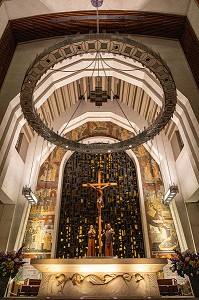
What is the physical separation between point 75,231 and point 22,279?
2.61 metres

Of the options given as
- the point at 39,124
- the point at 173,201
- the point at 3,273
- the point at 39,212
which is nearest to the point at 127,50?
the point at 39,124

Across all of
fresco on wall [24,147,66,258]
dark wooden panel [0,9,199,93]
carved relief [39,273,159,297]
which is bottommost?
carved relief [39,273,159,297]

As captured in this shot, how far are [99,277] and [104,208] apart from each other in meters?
6.12

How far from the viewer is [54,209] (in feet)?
34.7

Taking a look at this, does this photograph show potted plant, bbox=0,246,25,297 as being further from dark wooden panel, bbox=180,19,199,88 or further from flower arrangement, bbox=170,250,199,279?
dark wooden panel, bbox=180,19,199,88

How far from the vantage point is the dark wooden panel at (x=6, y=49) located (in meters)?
9.00

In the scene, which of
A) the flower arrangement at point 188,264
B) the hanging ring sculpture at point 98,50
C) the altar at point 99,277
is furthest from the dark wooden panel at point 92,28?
the altar at point 99,277

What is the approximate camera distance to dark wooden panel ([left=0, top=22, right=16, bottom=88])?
9000 millimetres

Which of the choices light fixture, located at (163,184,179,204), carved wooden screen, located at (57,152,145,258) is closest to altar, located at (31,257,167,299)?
light fixture, located at (163,184,179,204)

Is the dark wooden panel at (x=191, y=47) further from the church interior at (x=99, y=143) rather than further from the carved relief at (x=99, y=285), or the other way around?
the carved relief at (x=99, y=285)

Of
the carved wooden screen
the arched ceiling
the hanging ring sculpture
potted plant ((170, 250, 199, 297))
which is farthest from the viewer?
the arched ceiling

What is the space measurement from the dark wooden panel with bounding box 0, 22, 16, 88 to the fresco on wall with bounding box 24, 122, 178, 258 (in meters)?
4.62

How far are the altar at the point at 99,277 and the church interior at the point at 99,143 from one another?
1.30 meters

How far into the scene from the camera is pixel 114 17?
939cm
